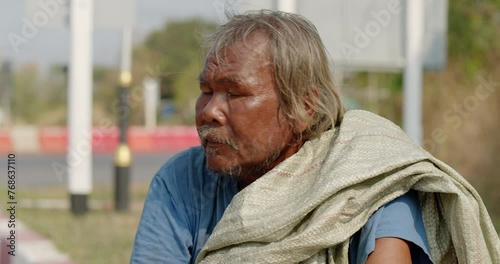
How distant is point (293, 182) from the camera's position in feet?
7.84

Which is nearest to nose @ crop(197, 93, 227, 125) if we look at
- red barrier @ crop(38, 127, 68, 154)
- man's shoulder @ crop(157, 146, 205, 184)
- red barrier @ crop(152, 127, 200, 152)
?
man's shoulder @ crop(157, 146, 205, 184)

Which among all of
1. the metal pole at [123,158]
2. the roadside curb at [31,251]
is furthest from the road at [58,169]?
the roadside curb at [31,251]

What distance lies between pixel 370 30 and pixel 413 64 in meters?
0.72

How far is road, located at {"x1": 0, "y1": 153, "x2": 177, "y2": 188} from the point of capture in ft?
58.8

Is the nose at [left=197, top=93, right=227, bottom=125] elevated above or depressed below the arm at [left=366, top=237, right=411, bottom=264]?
above

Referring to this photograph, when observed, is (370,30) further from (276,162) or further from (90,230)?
(276,162)

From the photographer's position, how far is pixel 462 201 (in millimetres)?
2275

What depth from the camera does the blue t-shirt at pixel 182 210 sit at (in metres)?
2.44

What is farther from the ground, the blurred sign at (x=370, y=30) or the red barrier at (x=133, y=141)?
the blurred sign at (x=370, y=30)

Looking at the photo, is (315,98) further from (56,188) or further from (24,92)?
(24,92)

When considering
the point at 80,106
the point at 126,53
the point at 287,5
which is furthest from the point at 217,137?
the point at 126,53

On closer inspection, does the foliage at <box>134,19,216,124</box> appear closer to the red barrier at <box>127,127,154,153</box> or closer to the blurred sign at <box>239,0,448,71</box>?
the red barrier at <box>127,127,154,153</box>

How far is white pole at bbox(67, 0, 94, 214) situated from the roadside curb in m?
2.54

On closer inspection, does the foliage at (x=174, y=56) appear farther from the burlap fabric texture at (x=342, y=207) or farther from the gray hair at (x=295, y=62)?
the burlap fabric texture at (x=342, y=207)
